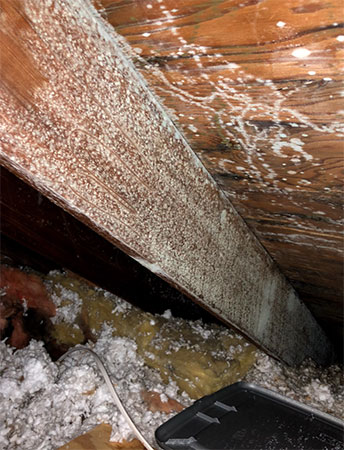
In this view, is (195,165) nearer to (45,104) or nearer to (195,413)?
(45,104)

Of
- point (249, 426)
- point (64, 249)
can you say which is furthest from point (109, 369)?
point (249, 426)

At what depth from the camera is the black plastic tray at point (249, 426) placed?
1380 mm

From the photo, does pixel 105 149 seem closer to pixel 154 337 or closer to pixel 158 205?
pixel 158 205

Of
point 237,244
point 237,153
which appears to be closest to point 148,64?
point 237,153

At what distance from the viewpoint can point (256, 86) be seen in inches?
32.4

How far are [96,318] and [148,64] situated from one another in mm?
1509

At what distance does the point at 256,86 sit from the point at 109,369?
150cm

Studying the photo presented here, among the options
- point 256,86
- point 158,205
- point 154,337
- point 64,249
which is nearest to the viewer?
point 256,86

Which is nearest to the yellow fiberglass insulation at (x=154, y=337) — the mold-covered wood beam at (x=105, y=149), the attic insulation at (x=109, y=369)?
the attic insulation at (x=109, y=369)

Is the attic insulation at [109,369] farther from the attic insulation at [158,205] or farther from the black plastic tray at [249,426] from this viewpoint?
the black plastic tray at [249,426]

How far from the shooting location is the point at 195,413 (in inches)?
59.7

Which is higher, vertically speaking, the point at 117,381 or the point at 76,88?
the point at 76,88

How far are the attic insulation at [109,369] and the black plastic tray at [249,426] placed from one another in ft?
0.70

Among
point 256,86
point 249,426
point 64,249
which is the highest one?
point 256,86
